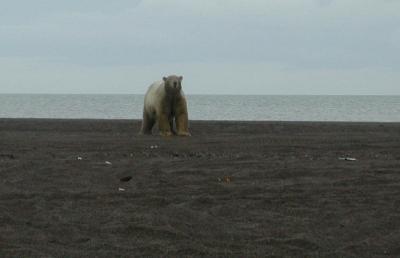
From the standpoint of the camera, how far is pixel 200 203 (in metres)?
9.68

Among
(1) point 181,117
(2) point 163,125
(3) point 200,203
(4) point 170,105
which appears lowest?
(3) point 200,203

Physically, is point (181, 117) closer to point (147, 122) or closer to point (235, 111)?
point (147, 122)

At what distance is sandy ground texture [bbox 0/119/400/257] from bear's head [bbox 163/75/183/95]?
5461 millimetres

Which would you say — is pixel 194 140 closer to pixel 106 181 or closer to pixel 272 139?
pixel 272 139

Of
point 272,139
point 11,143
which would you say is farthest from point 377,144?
point 11,143

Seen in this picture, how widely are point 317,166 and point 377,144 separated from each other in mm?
5451

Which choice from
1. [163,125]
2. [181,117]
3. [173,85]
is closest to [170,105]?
[181,117]

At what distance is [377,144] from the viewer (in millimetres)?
17938

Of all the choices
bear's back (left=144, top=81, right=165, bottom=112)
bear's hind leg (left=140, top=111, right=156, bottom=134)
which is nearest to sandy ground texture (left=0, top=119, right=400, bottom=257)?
bear's back (left=144, top=81, right=165, bottom=112)

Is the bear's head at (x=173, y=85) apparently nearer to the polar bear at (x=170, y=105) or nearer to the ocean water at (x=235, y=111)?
the polar bear at (x=170, y=105)

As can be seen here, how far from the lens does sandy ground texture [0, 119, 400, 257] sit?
7.63 meters

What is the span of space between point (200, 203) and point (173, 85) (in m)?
11.6

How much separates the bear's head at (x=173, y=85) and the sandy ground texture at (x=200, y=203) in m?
5.46

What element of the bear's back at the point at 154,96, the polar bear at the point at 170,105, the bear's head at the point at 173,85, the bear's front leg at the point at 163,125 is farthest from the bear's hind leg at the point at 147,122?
the bear's head at the point at 173,85
